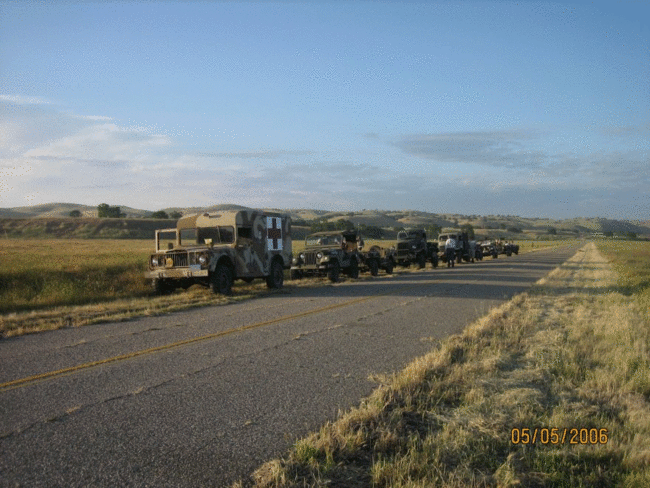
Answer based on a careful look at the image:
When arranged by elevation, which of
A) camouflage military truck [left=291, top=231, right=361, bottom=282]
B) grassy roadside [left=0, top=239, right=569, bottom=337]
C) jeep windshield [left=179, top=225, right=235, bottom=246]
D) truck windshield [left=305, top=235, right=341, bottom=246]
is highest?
jeep windshield [left=179, top=225, right=235, bottom=246]

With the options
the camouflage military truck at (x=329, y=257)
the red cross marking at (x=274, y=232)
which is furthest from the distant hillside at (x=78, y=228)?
the red cross marking at (x=274, y=232)

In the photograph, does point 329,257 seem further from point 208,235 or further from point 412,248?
point 412,248

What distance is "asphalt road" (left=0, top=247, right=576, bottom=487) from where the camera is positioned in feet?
13.6

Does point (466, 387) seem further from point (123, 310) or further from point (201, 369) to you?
point (123, 310)

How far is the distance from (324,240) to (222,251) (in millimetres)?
7359

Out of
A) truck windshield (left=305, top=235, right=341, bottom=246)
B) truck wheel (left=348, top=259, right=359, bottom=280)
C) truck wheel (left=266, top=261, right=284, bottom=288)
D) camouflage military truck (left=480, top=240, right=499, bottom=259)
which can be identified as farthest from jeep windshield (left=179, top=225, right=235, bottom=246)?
camouflage military truck (left=480, top=240, right=499, bottom=259)

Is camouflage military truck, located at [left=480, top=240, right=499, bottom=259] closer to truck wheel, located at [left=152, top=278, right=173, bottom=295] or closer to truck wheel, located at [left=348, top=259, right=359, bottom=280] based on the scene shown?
truck wheel, located at [left=348, top=259, right=359, bottom=280]

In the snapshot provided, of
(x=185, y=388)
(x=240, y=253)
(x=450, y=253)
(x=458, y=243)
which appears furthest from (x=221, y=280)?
(x=458, y=243)

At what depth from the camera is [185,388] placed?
611cm

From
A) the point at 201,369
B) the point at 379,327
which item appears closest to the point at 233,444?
the point at 201,369

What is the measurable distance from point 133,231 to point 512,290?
66.0 meters
